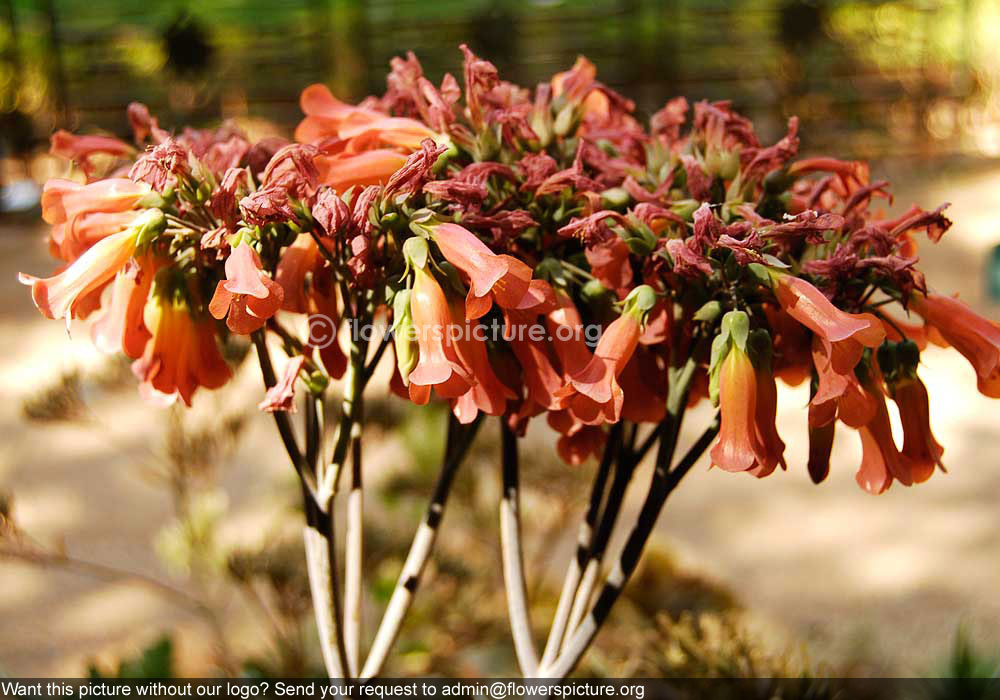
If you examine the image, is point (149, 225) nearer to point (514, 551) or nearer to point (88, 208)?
point (88, 208)

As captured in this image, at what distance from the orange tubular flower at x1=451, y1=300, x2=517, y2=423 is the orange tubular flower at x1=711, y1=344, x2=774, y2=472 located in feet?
0.47

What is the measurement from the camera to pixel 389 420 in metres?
1.83

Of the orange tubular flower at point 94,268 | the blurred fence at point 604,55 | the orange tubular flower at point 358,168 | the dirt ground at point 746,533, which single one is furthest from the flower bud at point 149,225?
the blurred fence at point 604,55

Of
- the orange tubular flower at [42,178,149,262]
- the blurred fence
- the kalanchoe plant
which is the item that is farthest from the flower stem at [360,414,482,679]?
the blurred fence

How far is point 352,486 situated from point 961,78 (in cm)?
674

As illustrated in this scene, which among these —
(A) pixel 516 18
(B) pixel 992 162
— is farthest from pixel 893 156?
(A) pixel 516 18

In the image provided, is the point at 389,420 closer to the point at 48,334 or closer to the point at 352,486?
the point at 352,486

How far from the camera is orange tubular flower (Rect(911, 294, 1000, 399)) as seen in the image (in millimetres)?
689

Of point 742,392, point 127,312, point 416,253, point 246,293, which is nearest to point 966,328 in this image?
point 742,392

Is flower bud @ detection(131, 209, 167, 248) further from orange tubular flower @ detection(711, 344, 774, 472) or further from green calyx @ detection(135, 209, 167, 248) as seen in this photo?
orange tubular flower @ detection(711, 344, 774, 472)

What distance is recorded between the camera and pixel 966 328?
2.28ft

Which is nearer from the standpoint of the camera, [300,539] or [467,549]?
[300,539]

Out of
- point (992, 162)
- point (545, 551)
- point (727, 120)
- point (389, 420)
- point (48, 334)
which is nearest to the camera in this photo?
point (727, 120)

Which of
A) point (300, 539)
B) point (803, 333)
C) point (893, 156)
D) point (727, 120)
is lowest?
point (893, 156)
